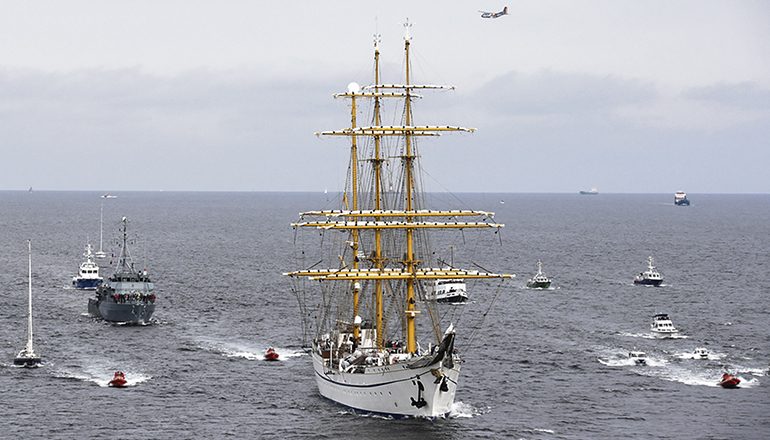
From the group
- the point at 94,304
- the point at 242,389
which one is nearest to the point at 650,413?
the point at 242,389

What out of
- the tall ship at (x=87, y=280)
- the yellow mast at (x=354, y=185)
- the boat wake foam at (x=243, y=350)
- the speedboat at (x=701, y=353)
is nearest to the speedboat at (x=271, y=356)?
the boat wake foam at (x=243, y=350)

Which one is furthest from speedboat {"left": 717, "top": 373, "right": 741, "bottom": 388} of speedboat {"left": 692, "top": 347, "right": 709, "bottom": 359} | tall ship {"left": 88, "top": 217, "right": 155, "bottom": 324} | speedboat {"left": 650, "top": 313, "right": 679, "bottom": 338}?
tall ship {"left": 88, "top": 217, "right": 155, "bottom": 324}

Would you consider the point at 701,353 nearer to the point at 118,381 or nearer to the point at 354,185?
the point at 354,185

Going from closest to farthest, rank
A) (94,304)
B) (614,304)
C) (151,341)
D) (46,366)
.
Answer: (46,366)
(151,341)
(94,304)
(614,304)

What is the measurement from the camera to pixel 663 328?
11019 cm

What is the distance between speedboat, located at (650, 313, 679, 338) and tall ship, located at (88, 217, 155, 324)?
6514cm

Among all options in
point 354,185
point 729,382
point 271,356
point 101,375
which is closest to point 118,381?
point 101,375

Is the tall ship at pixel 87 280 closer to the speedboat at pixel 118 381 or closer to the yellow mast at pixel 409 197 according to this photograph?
the speedboat at pixel 118 381

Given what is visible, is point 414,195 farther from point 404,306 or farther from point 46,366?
point 46,366

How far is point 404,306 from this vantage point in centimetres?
8512

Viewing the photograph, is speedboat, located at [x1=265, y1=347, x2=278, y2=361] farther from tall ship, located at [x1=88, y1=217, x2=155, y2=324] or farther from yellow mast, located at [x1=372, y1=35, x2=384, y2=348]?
tall ship, located at [x1=88, y1=217, x2=155, y2=324]

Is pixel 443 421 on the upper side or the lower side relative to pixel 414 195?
lower

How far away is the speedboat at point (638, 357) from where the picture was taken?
9462 centimetres

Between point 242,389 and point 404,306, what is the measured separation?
17.3 m
